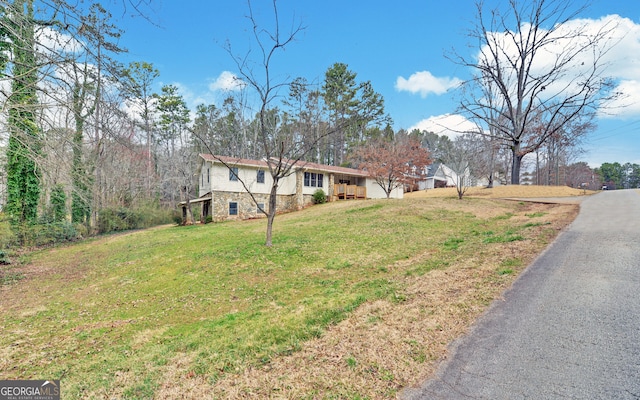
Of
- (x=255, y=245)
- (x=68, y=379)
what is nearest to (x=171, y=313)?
(x=68, y=379)

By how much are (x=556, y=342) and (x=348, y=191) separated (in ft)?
73.8

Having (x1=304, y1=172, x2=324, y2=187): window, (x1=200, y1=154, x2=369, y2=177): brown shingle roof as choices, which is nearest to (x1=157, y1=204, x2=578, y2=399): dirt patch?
(x1=200, y1=154, x2=369, y2=177): brown shingle roof

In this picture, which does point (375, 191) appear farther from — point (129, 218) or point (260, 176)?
point (129, 218)

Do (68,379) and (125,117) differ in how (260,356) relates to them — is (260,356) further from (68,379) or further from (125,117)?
(125,117)

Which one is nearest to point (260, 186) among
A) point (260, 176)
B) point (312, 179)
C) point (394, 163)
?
point (260, 176)

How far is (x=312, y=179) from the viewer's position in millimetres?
23234

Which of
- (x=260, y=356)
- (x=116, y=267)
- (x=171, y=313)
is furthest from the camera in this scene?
(x=116, y=267)

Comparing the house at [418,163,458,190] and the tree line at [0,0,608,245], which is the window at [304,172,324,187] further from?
the house at [418,163,458,190]

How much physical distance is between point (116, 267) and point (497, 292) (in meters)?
9.93

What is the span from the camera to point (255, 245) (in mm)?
8930

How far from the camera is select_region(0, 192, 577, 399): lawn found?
8.89 ft

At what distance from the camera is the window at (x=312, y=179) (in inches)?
897

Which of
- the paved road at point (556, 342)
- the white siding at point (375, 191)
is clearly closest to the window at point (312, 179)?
the white siding at point (375, 191)

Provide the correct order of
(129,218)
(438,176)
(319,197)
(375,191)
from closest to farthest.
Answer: (129,218)
(319,197)
(375,191)
(438,176)
